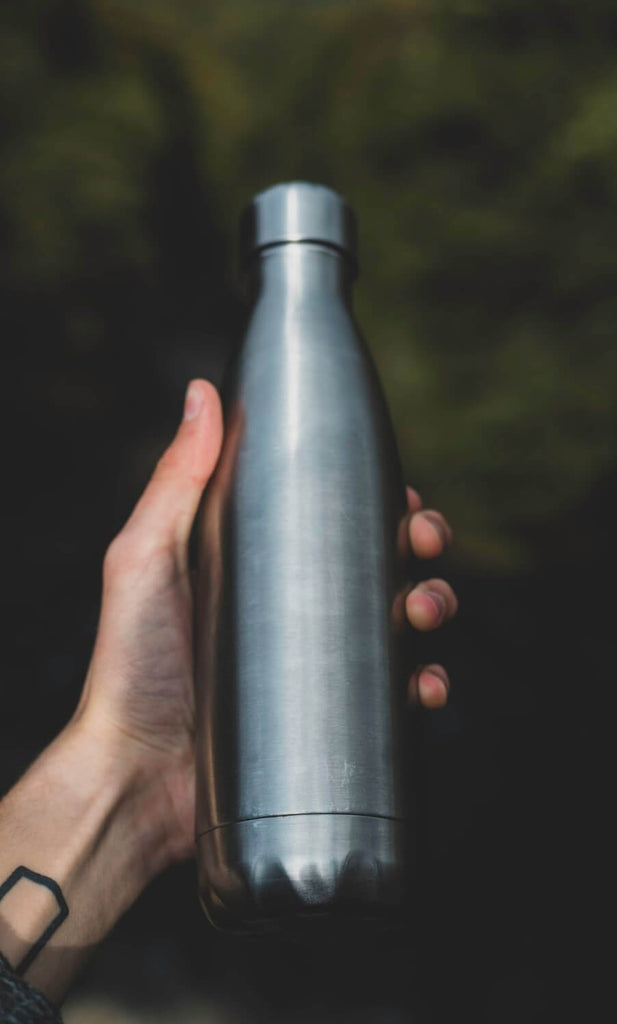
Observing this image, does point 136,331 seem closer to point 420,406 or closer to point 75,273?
point 75,273

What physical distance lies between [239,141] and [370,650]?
115cm

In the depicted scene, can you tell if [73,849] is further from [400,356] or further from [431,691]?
[400,356]

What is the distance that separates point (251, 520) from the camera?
3.41 ft

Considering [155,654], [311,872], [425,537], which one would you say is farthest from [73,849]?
[425,537]

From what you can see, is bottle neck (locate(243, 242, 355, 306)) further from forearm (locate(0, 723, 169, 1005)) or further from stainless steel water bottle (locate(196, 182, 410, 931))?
forearm (locate(0, 723, 169, 1005))

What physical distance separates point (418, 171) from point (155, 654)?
1011mm

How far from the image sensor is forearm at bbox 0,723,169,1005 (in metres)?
1.06

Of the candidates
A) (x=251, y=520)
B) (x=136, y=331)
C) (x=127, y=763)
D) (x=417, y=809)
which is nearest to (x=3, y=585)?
(x=136, y=331)

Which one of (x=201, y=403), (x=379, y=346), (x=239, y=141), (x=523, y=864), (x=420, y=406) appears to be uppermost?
(x=239, y=141)

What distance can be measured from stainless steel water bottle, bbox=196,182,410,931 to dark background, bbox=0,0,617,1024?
0.63 metres

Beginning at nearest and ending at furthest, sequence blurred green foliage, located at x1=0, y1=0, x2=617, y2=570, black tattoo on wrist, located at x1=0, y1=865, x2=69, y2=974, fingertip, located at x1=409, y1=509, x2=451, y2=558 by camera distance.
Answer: black tattoo on wrist, located at x1=0, y1=865, x2=69, y2=974 → fingertip, located at x1=409, y1=509, x2=451, y2=558 → blurred green foliage, located at x1=0, y1=0, x2=617, y2=570

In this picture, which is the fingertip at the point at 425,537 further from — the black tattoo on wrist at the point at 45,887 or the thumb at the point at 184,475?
the black tattoo on wrist at the point at 45,887

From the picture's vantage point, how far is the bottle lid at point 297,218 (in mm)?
1130

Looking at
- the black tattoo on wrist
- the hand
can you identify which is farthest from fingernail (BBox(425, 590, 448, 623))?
the black tattoo on wrist
